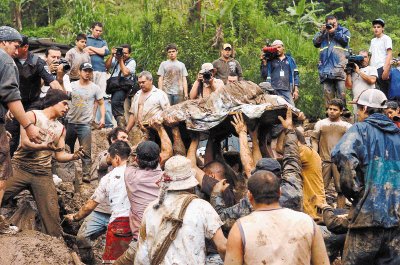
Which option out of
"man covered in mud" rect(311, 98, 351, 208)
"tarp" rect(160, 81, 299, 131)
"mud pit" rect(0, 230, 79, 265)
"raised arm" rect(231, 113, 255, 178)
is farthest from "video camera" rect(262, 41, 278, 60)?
"mud pit" rect(0, 230, 79, 265)

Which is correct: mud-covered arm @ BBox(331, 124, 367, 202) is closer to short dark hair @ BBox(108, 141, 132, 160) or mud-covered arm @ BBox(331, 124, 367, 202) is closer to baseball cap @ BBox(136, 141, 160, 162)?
baseball cap @ BBox(136, 141, 160, 162)

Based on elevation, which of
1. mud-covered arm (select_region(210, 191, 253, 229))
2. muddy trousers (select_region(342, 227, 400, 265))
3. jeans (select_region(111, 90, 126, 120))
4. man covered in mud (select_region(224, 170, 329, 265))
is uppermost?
man covered in mud (select_region(224, 170, 329, 265))

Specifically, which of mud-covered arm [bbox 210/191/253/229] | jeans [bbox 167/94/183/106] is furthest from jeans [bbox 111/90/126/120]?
mud-covered arm [bbox 210/191/253/229]

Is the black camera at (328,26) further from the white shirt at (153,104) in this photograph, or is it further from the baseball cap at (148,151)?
the baseball cap at (148,151)

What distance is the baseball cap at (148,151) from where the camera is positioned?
8320mm

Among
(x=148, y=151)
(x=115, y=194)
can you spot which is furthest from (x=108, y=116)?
(x=148, y=151)

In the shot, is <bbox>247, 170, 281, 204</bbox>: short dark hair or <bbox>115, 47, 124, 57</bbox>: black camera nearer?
<bbox>247, 170, 281, 204</bbox>: short dark hair

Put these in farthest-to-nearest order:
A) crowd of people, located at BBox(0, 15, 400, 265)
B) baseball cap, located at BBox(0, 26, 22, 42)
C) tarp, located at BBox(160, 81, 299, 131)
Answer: tarp, located at BBox(160, 81, 299, 131) < baseball cap, located at BBox(0, 26, 22, 42) < crowd of people, located at BBox(0, 15, 400, 265)

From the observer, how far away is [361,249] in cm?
778

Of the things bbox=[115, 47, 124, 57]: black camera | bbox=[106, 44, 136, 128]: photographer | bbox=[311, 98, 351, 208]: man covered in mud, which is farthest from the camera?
bbox=[106, 44, 136, 128]: photographer

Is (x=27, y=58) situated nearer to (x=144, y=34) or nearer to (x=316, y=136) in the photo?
(x=316, y=136)

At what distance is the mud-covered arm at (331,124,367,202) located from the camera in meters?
7.62

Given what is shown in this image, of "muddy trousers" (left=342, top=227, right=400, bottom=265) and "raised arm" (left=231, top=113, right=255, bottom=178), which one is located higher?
"raised arm" (left=231, top=113, right=255, bottom=178)

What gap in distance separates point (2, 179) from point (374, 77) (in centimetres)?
733
